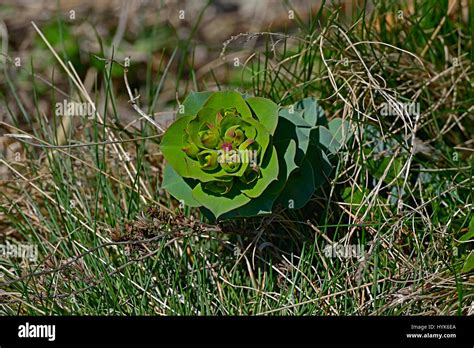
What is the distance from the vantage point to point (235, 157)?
42.1 inches

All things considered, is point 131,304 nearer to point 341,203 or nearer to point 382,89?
point 341,203

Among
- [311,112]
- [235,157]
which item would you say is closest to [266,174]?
[235,157]

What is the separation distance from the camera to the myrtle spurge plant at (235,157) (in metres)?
1.07

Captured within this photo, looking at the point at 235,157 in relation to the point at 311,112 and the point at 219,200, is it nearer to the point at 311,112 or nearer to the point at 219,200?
the point at 219,200

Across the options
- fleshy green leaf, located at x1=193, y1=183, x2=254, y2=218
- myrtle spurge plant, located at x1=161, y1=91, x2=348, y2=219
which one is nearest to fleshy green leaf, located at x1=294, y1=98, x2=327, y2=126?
myrtle spurge plant, located at x1=161, y1=91, x2=348, y2=219

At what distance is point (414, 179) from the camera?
1354 mm

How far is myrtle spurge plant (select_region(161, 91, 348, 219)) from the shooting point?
3.52 feet

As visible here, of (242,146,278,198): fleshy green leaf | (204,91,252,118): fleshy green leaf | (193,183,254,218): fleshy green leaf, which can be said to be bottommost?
(193,183,254,218): fleshy green leaf

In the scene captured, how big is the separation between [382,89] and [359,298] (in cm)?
33

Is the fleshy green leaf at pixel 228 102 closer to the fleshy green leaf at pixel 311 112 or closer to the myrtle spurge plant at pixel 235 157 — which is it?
the myrtle spurge plant at pixel 235 157

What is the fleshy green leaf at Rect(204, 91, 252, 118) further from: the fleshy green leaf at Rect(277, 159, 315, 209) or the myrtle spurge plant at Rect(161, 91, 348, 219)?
the fleshy green leaf at Rect(277, 159, 315, 209)

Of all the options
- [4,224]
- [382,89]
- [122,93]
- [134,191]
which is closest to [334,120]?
[382,89]

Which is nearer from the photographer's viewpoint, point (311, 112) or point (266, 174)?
point (266, 174)

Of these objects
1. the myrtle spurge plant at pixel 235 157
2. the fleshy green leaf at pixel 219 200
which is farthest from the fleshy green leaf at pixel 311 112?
the fleshy green leaf at pixel 219 200
